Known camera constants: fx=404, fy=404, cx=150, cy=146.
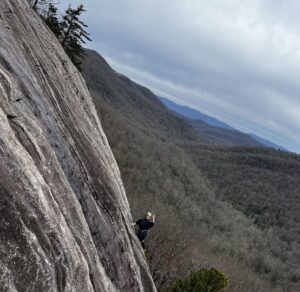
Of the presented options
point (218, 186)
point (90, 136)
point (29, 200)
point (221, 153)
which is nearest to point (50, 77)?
point (90, 136)

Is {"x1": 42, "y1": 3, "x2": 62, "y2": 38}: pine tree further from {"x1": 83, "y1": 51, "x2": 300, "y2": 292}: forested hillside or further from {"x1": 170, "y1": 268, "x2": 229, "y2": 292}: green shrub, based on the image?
{"x1": 170, "y1": 268, "x2": 229, "y2": 292}: green shrub

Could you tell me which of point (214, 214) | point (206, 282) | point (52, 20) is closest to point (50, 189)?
point (206, 282)

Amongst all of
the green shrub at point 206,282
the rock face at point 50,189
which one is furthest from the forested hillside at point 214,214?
the rock face at point 50,189

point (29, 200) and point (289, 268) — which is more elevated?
point (29, 200)

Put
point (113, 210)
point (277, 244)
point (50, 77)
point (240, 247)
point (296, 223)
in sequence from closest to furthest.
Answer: point (113, 210), point (50, 77), point (240, 247), point (277, 244), point (296, 223)

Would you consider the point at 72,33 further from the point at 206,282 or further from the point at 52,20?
the point at 206,282

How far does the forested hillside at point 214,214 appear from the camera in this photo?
3697cm

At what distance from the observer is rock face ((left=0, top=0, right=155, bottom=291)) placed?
8.28 metres

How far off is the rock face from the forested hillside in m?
15.2

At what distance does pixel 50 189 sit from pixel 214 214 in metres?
66.8

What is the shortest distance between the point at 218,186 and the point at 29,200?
99.9 meters

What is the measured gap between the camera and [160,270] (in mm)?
28906

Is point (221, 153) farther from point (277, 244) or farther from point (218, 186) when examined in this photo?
point (277, 244)

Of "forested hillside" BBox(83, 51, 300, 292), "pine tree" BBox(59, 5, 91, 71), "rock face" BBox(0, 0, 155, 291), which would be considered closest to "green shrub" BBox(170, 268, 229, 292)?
"forested hillside" BBox(83, 51, 300, 292)
